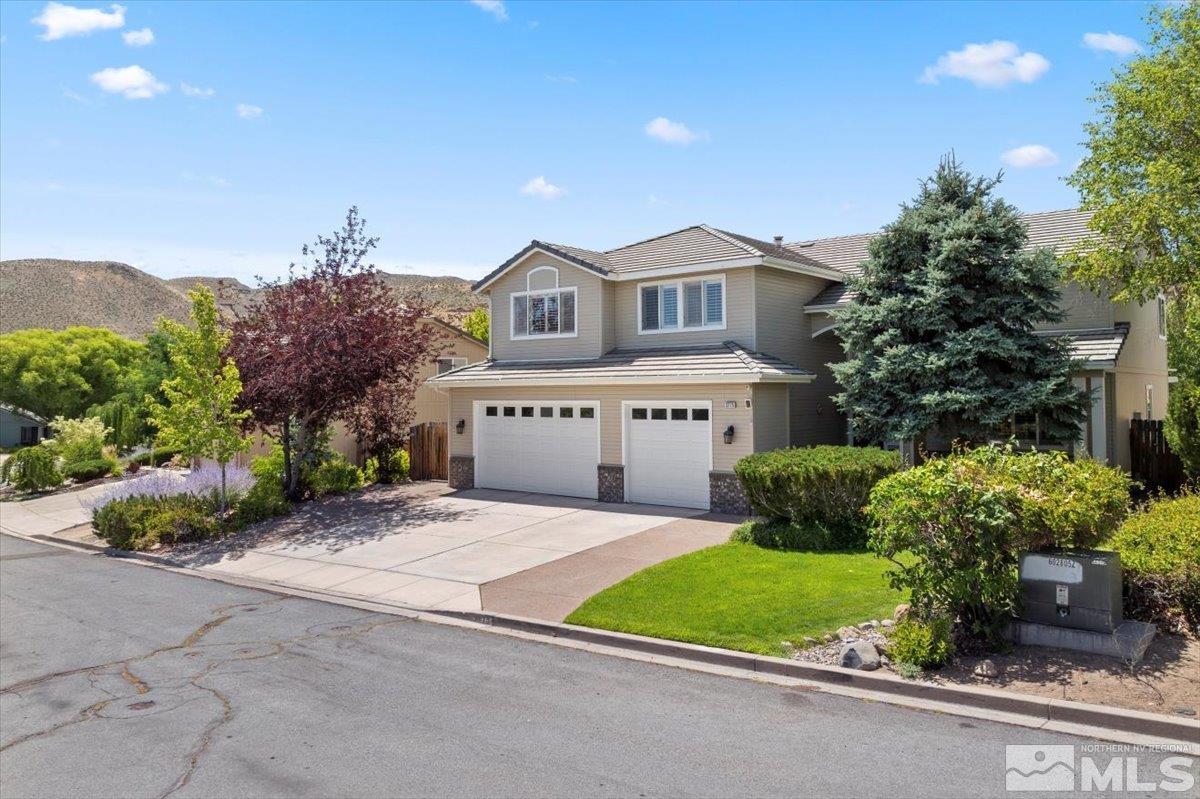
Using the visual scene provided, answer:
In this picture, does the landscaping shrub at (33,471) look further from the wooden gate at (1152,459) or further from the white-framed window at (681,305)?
the wooden gate at (1152,459)

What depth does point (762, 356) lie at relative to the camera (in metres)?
18.4

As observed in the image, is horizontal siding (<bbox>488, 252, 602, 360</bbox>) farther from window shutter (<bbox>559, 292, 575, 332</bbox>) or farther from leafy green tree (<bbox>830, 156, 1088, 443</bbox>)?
leafy green tree (<bbox>830, 156, 1088, 443</bbox>)

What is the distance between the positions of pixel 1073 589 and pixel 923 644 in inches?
63.2

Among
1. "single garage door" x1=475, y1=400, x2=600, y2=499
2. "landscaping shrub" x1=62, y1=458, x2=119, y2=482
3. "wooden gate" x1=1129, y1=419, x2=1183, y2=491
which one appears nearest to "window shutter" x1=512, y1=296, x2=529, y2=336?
"single garage door" x1=475, y1=400, x2=600, y2=499

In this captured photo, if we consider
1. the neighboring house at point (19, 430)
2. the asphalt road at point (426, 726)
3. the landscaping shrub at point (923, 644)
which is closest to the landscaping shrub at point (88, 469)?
the asphalt road at point (426, 726)

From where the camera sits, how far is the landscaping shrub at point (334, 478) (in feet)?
71.7

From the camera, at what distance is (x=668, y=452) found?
18.5 metres

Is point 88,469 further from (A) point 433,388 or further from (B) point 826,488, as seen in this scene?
(B) point 826,488

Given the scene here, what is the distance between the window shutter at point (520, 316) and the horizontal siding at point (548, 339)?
19 cm

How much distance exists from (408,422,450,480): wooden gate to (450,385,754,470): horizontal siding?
6.44 feet

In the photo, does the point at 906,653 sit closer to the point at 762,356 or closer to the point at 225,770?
the point at 225,770

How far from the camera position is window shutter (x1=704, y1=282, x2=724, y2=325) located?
1942 cm

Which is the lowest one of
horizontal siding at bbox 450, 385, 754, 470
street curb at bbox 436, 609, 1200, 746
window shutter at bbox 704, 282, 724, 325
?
street curb at bbox 436, 609, 1200, 746

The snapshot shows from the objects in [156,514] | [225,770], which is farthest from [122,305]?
[225,770]
